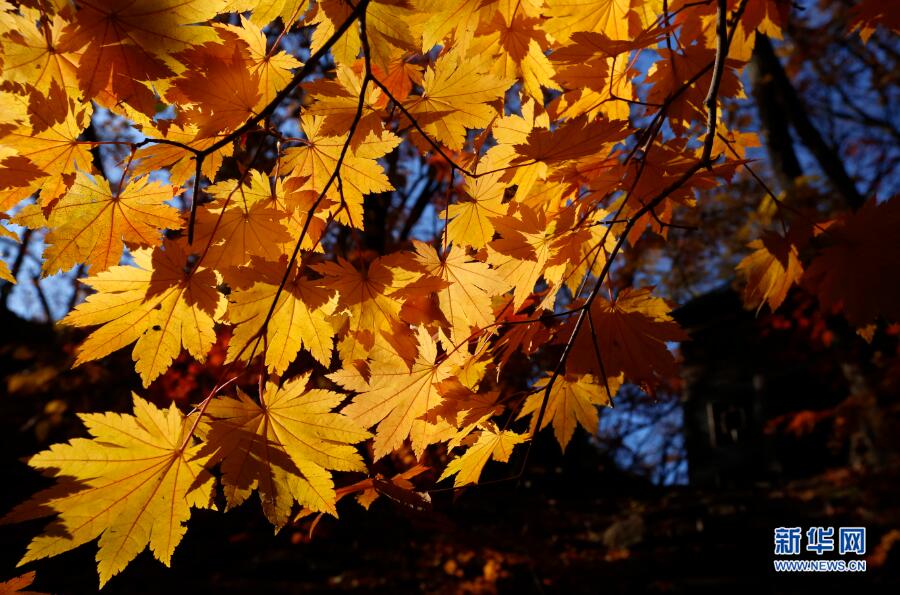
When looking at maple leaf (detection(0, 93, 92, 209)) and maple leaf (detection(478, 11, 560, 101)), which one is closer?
maple leaf (detection(0, 93, 92, 209))

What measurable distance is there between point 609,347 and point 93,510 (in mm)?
1104

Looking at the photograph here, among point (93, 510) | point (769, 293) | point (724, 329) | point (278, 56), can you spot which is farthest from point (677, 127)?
point (724, 329)

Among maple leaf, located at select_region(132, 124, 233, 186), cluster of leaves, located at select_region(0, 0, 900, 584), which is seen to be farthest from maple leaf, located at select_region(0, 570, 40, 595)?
maple leaf, located at select_region(132, 124, 233, 186)

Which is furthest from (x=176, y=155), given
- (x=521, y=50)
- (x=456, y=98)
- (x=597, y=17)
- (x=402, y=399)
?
(x=597, y=17)

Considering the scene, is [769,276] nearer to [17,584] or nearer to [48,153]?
[48,153]

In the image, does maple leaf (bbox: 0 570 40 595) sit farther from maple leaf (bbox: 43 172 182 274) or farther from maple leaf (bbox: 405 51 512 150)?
maple leaf (bbox: 405 51 512 150)

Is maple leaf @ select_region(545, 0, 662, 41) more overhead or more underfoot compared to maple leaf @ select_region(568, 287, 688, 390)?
more overhead

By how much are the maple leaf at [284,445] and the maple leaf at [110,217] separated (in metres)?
0.50

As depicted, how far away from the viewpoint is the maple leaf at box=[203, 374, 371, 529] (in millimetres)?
1039

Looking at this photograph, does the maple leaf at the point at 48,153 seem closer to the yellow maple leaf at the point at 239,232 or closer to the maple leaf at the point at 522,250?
the yellow maple leaf at the point at 239,232

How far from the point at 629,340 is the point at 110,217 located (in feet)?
4.16

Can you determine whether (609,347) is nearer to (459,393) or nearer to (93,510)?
(459,393)

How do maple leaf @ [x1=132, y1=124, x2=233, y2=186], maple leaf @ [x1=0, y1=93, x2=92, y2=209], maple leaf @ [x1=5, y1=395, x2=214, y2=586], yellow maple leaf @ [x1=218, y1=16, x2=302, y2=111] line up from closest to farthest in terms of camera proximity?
→ maple leaf @ [x1=5, y1=395, x2=214, y2=586] → maple leaf @ [x1=0, y1=93, x2=92, y2=209] → maple leaf @ [x1=132, y1=124, x2=233, y2=186] → yellow maple leaf @ [x1=218, y1=16, x2=302, y2=111]

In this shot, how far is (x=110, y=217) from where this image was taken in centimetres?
129
